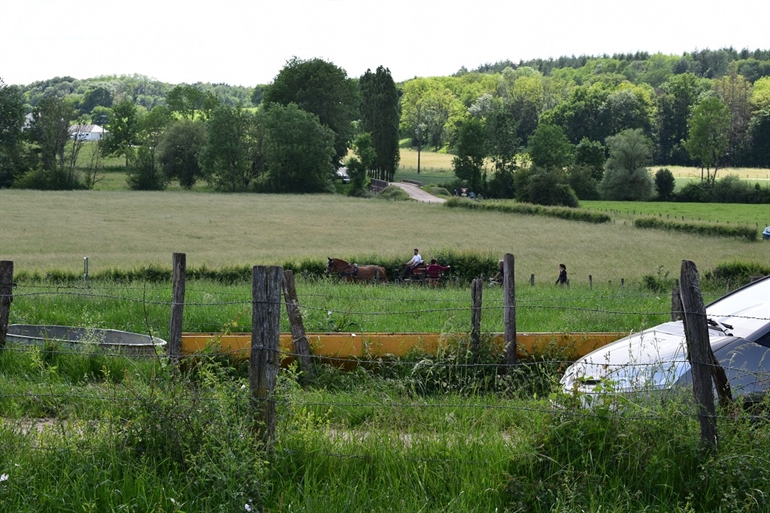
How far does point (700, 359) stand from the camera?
5.21 meters

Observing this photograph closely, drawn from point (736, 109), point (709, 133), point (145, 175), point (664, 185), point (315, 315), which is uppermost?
point (736, 109)

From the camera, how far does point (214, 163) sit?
292 feet

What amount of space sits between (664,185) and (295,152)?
4284 cm

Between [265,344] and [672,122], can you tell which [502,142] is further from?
[265,344]

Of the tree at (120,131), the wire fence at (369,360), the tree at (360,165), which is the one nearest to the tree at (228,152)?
the tree at (360,165)

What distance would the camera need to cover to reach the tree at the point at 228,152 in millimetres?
88062

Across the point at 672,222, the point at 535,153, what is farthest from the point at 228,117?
the point at 672,222

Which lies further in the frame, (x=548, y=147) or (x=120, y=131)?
(x=120, y=131)

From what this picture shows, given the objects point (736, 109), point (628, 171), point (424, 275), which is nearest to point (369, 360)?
point (424, 275)

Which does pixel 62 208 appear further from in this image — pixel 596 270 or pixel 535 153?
pixel 535 153

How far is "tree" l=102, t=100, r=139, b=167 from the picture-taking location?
4540 inches

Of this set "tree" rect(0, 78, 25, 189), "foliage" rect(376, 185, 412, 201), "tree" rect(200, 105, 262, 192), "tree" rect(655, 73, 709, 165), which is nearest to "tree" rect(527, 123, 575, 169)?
"foliage" rect(376, 185, 412, 201)

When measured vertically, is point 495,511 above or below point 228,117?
below

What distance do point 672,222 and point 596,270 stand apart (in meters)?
24.4
